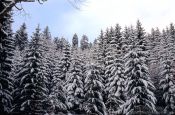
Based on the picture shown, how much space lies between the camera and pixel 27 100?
108 feet

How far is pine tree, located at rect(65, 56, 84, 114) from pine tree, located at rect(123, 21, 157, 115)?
9174 mm

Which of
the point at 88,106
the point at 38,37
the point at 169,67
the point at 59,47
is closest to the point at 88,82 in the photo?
the point at 88,106

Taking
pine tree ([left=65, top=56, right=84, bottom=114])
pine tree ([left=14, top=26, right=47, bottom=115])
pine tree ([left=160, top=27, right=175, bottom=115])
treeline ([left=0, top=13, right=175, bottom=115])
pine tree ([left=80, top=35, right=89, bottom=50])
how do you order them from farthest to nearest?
pine tree ([left=80, top=35, right=89, bottom=50]) < pine tree ([left=65, top=56, right=84, bottom=114]) < pine tree ([left=160, top=27, right=175, bottom=115]) < pine tree ([left=14, top=26, right=47, bottom=115]) < treeline ([left=0, top=13, right=175, bottom=115])

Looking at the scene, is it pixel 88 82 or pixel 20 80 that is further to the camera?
pixel 88 82

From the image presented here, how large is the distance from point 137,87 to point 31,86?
48.2 ft

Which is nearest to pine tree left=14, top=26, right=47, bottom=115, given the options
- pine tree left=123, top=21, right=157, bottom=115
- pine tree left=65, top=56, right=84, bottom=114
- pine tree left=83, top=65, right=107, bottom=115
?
pine tree left=83, top=65, right=107, bottom=115

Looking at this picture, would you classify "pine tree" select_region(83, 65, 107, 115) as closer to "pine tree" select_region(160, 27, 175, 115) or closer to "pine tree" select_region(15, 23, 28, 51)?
"pine tree" select_region(160, 27, 175, 115)

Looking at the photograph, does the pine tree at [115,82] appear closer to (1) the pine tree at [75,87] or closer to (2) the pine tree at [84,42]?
(1) the pine tree at [75,87]

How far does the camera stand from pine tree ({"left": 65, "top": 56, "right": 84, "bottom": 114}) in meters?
43.9

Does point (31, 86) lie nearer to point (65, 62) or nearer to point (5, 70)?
point (5, 70)

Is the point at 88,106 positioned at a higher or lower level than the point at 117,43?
lower

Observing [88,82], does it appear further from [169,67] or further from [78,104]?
[169,67]

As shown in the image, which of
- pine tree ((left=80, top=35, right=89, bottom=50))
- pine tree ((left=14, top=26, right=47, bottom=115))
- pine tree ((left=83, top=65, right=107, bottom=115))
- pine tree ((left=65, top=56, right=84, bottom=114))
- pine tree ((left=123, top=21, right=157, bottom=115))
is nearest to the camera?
pine tree ((left=14, top=26, right=47, bottom=115))

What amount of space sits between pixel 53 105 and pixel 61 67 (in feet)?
75.5
